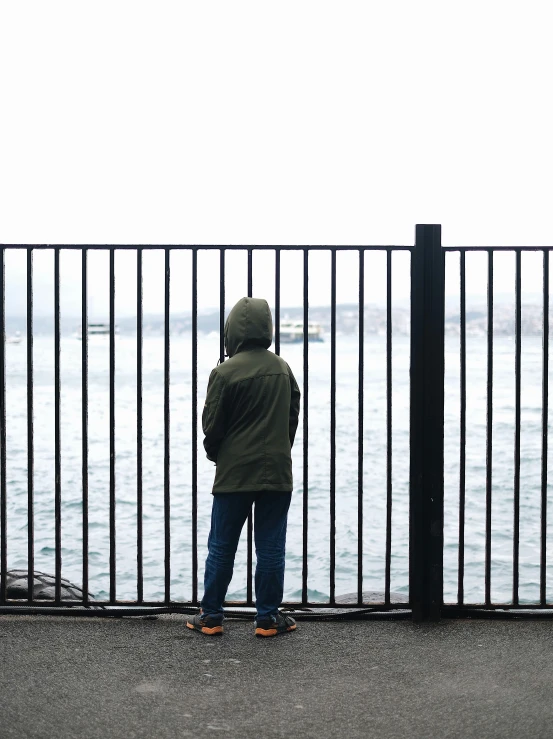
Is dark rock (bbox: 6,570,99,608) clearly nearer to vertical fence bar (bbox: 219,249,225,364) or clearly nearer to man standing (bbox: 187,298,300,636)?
man standing (bbox: 187,298,300,636)

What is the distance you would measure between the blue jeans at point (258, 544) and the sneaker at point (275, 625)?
31mm

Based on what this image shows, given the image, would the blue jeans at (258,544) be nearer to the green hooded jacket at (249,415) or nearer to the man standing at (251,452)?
the man standing at (251,452)

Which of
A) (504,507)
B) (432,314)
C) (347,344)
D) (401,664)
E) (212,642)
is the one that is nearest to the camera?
(401,664)

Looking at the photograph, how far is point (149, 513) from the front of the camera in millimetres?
21125

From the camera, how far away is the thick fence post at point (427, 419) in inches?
163

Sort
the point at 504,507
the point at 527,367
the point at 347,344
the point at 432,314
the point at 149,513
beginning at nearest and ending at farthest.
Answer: the point at 432,314
the point at 149,513
the point at 504,507
the point at 527,367
the point at 347,344

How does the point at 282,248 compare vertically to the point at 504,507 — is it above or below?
above

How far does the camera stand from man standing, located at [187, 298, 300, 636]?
Result: 149 inches

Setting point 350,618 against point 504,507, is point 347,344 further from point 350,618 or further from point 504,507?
point 350,618

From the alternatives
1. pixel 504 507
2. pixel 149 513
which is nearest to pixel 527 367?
pixel 504 507

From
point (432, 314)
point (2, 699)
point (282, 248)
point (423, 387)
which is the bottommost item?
point (2, 699)

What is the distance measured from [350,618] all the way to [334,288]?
5.88 feet

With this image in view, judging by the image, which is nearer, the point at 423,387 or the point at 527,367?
the point at 423,387

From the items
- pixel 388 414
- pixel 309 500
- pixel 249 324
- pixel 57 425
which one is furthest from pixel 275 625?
pixel 309 500
